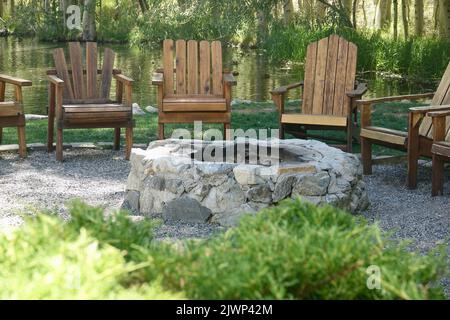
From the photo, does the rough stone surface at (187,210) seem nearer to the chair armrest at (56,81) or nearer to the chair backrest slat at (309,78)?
the chair armrest at (56,81)

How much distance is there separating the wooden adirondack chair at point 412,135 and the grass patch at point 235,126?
0.95 meters

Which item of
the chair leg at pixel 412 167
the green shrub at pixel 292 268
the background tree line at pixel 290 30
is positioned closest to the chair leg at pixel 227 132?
the chair leg at pixel 412 167

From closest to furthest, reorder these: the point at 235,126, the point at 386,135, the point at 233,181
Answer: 1. the point at 233,181
2. the point at 386,135
3. the point at 235,126

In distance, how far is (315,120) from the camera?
6691mm

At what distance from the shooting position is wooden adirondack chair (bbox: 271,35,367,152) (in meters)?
6.88

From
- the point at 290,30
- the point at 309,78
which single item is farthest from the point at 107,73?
the point at 290,30

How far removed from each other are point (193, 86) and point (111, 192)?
1.96 m

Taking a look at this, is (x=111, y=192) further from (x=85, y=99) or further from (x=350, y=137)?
(x=350, y=137)

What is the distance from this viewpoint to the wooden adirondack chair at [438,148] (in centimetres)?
533

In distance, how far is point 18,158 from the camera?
675 cm

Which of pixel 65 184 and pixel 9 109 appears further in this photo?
pixel 9 109

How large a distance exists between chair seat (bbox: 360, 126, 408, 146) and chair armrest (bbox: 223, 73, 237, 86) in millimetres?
1214

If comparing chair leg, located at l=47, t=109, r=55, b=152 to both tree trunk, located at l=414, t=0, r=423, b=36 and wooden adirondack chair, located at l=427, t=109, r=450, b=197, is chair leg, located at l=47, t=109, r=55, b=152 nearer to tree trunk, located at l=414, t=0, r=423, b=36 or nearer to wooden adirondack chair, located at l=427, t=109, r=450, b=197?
wooden adirondack chair, located at l=427, t=109, r=450, b=197

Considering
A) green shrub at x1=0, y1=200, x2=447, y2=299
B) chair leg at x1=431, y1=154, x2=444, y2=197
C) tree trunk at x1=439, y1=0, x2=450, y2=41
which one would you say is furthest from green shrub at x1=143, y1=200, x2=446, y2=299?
tree trunk at x1=439, y1=0, x2=450, y2=41
